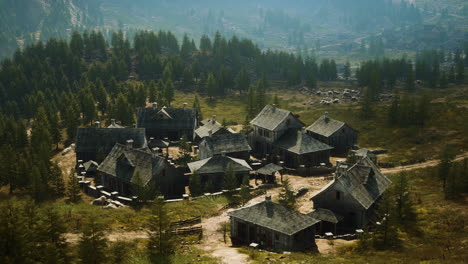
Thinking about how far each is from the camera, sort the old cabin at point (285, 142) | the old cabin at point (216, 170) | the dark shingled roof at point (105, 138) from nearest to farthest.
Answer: the old cabin at point (216, 170)
the dark shingled roof at point (105, 138)
the old cabin at point (285, 142)

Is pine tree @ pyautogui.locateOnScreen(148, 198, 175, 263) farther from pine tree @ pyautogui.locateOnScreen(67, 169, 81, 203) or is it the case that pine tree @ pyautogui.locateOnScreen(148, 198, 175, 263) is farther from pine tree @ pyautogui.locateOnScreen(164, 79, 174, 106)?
pine tree @ pyautogui.locateOnScreen(164, 79, 174, 106)

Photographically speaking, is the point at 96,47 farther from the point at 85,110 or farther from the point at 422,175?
the point at 422,175

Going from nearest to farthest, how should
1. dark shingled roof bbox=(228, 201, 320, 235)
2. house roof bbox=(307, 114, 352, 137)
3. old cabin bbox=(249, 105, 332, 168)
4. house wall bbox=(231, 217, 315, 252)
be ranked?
house wall bbox=(231, 217, 315, 252), dark shingled roof bbox=(228, 201, 320, 235), old cabin bbox=(249, 105, 332, 168), house roof bbox=(307, 114, 352, 137)

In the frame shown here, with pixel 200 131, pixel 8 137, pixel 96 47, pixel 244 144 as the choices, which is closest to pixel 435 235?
pixel 244 144

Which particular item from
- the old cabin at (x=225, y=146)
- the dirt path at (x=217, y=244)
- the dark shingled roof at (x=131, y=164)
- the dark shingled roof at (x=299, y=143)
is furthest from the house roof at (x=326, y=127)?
the dirt path at (x=217, y=244)

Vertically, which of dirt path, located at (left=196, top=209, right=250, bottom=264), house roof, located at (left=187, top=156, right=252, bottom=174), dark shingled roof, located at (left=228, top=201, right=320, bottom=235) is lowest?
dirt path, located at (left=196, top=209, right=250, bottom=264)

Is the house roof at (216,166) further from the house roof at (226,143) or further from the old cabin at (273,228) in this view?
the old cabin at (273,228)

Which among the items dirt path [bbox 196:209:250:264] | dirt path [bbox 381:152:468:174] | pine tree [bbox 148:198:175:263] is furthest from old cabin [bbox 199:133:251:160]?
pine tree [bbox 148:198:175:263]
